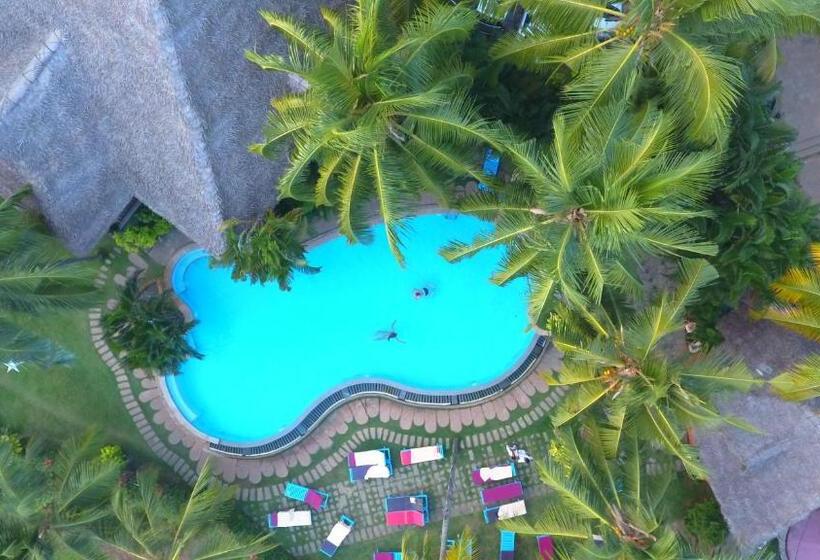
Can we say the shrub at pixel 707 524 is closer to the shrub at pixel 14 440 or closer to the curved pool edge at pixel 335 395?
the curved pool edge at pixel 335 395

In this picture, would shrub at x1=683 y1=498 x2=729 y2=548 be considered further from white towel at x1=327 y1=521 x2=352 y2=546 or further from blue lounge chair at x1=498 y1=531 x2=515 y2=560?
white towel at x1=327 y1=521 x2=352 y2=546

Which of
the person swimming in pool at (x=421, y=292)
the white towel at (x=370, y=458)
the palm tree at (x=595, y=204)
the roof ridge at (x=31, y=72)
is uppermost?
the roof ridge at (x=31, y=72)

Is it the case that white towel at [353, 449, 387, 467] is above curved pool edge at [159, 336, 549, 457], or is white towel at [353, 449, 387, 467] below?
below

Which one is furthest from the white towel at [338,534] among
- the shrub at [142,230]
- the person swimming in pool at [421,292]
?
the shrub at [142,230]

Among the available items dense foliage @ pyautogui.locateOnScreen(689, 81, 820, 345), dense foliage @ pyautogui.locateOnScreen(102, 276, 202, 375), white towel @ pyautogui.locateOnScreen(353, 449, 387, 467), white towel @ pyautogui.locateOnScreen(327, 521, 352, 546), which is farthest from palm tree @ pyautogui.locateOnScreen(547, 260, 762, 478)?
dense foliage @ pyautogui.locateOnScreen(102, 276, 202, 375)

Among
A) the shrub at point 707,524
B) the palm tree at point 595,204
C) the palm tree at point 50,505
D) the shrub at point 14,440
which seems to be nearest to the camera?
the palm tree at point 595,204

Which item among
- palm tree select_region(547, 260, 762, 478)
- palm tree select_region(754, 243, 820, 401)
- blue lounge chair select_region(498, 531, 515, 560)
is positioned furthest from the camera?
blue lounge chair select_region(498, 531, 515, 560)
